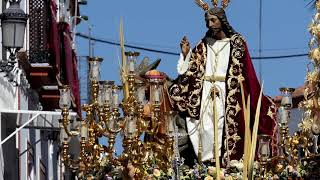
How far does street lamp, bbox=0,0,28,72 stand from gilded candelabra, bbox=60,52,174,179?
6.67 feet

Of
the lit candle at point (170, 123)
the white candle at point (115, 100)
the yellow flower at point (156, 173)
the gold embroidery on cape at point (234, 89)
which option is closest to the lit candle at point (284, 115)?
the gold embroidery on cape at point (234, 89)

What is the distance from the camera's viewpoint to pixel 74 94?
131 feet

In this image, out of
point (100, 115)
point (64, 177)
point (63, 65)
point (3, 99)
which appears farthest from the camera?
point (64, 177)

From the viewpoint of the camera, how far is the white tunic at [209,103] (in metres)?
29.0

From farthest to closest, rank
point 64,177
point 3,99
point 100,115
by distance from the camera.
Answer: point 64,177
point 3,99
point 100,115

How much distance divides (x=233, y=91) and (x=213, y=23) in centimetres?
89

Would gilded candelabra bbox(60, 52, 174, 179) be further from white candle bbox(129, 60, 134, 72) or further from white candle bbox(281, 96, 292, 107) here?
white candle bbox(281, 96, 292, 107)

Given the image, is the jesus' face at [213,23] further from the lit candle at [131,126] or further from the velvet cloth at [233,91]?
the lit candle at [131,126]

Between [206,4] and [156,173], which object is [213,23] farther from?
[156,173]

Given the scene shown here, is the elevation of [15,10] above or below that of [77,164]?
above

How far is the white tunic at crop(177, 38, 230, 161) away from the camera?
28953 millimetres

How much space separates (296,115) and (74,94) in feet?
12.8

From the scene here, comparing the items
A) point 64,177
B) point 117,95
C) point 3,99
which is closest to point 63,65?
point 64,177

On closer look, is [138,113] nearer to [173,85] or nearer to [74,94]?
[173,85]
